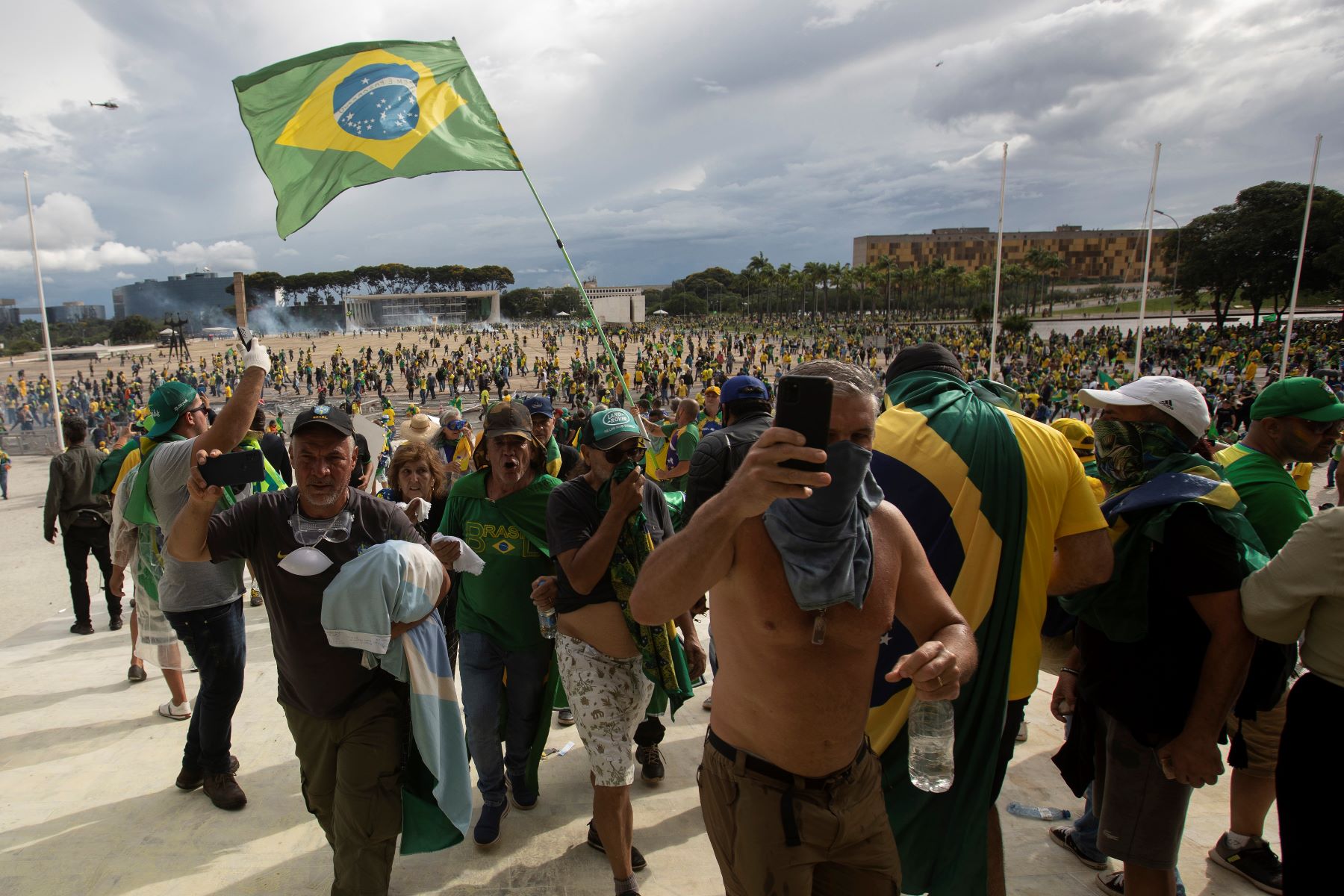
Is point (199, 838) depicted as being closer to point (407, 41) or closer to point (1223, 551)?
point (407, 41)

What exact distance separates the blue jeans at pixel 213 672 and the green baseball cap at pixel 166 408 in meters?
0.79

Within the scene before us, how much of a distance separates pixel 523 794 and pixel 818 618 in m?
2.08

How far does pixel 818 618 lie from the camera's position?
1495 mm

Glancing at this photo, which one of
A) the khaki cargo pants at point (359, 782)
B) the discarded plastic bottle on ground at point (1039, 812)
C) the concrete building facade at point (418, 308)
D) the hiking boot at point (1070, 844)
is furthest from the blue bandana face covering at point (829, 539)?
the concrete building facade at point (418, 308)

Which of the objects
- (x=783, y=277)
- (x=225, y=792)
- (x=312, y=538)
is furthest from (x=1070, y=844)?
(x=783, y=277)

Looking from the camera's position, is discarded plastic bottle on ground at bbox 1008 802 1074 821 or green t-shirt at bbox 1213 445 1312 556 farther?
discarded plastic bottle on ground at bbox 1008 802 1074 821

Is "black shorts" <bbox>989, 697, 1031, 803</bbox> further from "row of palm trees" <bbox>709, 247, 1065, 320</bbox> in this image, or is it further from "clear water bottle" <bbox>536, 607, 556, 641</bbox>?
"row of palm trees" <bbox>709, 247, 1065, 320</bbox>

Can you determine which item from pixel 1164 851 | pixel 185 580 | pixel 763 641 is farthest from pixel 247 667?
pixel 1164 851

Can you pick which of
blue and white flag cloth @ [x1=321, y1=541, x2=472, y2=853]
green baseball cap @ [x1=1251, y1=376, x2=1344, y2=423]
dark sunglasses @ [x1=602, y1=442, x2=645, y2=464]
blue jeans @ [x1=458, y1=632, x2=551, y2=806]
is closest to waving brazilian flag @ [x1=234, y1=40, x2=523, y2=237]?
dark sunglasses @ [x1=602, y1=442, x2=645, y2=464]

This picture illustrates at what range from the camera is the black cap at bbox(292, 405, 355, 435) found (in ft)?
7.15

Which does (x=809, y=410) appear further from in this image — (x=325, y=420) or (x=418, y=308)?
(x=418, y=308)

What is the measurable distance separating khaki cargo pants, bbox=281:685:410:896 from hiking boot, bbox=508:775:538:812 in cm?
71

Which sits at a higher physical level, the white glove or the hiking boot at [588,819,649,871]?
the white glove

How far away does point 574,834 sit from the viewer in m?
2.86
